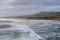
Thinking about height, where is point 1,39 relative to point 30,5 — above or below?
below

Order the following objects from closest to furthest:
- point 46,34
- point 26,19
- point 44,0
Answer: point 46,34 → point 26,19 → point 44,0

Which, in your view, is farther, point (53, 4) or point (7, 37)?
point (53, 4)

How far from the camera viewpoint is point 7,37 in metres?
1.65

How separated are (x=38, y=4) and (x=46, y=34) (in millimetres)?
1120

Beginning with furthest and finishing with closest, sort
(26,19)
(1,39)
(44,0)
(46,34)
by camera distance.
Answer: (44,0)
(26,19)
(46,34)
(1,39)

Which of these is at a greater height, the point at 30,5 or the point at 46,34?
the point at 30,5

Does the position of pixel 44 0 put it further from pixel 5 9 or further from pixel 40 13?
pixel 5 9

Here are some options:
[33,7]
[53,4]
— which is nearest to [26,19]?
[33,7]

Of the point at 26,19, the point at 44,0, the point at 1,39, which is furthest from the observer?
the point at 44,0

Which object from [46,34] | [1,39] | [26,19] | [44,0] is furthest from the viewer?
[44,0]

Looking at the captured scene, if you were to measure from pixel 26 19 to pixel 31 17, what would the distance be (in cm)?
13

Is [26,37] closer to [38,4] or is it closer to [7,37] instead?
[7,37]

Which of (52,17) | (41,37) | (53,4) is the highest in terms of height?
(53,4)

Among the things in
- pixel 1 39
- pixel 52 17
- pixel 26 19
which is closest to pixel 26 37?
pixel 1 39
